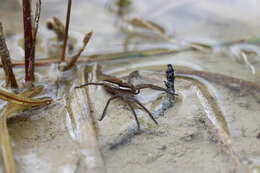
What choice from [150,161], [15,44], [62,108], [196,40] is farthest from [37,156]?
[196,40]

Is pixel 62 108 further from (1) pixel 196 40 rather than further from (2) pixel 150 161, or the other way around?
(1) pixel 196 40

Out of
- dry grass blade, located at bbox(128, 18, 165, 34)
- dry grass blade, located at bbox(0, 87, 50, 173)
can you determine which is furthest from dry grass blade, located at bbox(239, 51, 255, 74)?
dry grass blade, located at bbox(0, 87, 50, 173)

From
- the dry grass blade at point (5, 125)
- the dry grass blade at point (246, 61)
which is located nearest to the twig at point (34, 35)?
the dry grass blade at point (5, 125)

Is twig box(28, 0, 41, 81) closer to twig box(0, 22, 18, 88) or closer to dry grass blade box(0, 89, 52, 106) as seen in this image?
twig box(0, 22, 18, 88)

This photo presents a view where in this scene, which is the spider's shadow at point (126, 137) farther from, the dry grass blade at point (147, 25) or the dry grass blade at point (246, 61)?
the dry grass blade at point (147, 25)

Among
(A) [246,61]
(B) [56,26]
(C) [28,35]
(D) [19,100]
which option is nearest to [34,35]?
(C) [28,35]
